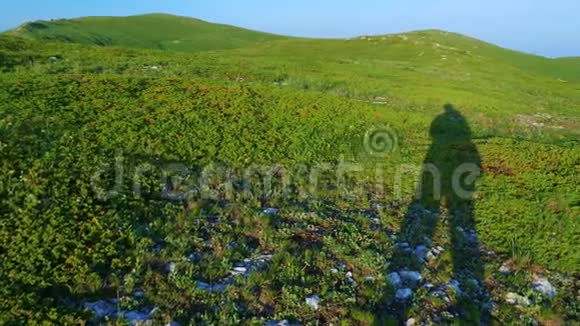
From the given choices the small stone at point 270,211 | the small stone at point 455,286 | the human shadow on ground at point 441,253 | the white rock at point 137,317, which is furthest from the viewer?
the small stone at point 270,211

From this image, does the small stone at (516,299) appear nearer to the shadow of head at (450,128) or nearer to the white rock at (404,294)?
the white rock at (404,294)

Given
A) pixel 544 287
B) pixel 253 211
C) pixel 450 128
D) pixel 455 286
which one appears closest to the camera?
pixel 455 286

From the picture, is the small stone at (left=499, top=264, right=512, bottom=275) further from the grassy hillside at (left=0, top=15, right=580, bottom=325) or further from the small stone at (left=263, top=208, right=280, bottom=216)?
the small stone at (left=263, top=208, right=280, bottom=216)

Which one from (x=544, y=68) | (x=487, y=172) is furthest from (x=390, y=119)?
(x=544, y=68)

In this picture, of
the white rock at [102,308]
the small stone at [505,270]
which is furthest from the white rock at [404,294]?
the white rock at [102,308]

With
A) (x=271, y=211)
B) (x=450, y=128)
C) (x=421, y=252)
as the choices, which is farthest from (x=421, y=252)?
(x=450, y=128)

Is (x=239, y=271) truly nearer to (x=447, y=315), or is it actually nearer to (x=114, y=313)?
(x=114, y=313)

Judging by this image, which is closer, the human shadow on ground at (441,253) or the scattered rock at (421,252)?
the human shadow on ground at (441,253)
